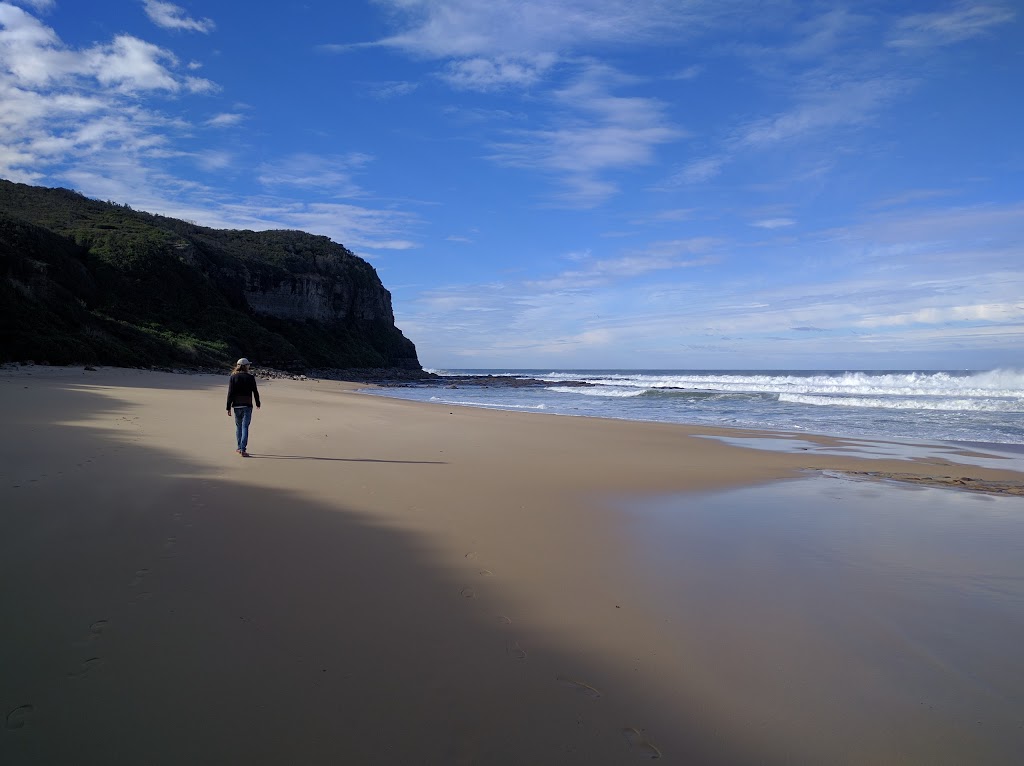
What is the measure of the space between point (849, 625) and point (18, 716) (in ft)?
13.5

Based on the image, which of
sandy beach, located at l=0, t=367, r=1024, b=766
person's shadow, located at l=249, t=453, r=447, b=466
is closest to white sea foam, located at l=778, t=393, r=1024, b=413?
sandy beach, located at l=0, t=367, r=1024, b=766

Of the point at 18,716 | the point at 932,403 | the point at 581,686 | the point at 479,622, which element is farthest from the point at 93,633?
the point at 932,403

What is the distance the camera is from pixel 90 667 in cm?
247

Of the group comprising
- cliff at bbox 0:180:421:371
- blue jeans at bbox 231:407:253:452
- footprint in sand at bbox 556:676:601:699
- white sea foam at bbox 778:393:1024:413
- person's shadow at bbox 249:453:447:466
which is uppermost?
cliff at bbox 0:180:421:371

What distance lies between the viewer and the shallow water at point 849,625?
248 centimetres

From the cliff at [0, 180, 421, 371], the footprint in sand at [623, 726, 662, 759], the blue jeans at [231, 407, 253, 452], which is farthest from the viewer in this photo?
the cliff at [0, 180, 421, 371]

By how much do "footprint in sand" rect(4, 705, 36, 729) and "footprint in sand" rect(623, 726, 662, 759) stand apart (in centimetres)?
229

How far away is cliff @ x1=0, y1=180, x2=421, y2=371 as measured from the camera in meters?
24.9

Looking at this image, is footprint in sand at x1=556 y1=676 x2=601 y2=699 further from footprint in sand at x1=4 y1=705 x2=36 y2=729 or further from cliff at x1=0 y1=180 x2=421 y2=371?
cliff at x1=0 y1=180 x2=421 y2=371

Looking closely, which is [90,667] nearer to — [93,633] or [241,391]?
[93,633]

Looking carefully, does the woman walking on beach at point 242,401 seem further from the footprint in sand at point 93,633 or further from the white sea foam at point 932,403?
the white sea foam at point 932,403

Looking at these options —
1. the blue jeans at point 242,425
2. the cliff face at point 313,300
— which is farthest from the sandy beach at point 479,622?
the cliff face at point 313,300

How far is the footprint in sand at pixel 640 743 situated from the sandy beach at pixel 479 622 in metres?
0.01

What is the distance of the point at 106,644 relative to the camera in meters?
2.66
